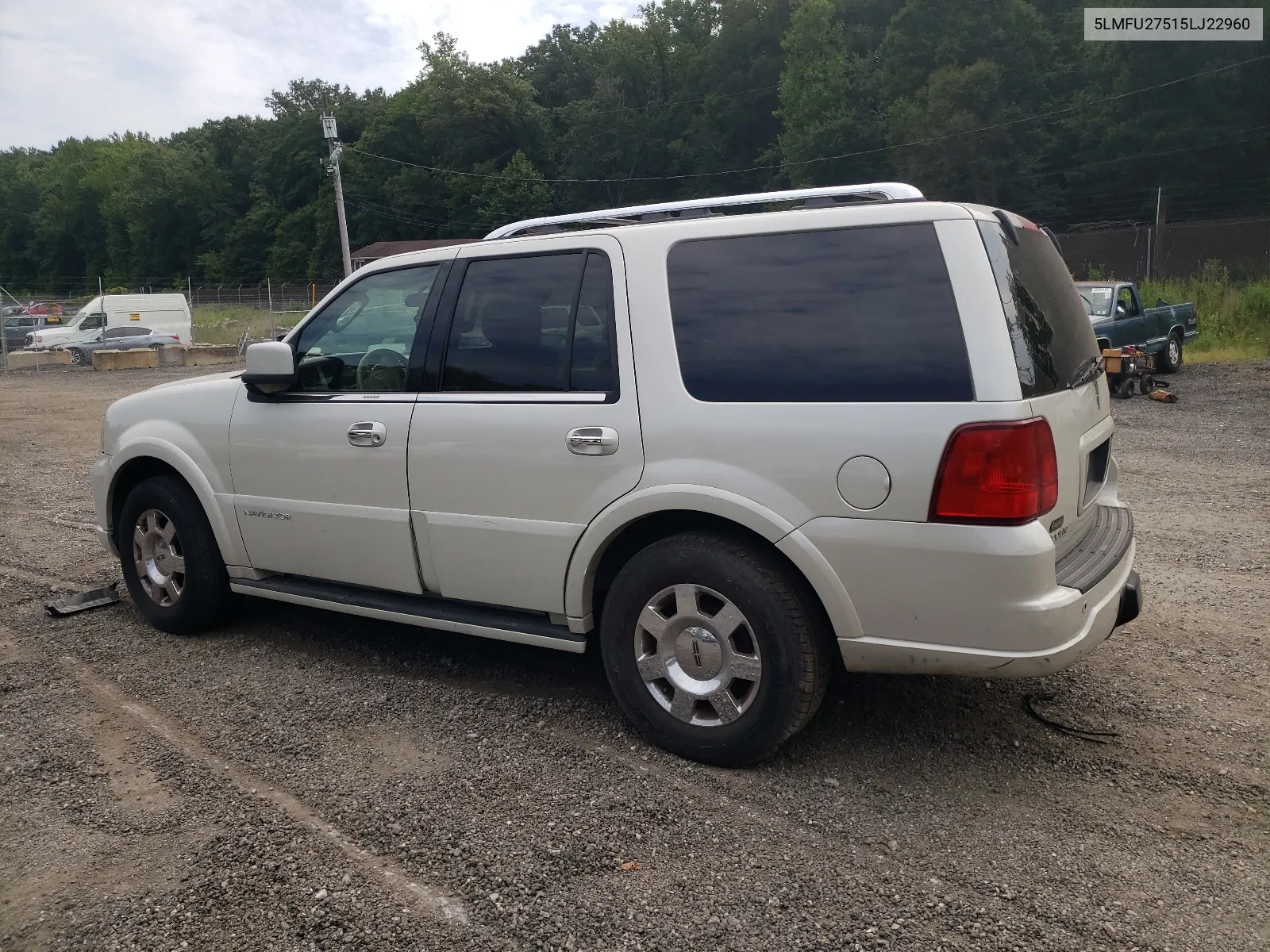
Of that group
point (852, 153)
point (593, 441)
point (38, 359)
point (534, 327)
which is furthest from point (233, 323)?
point (593, 441)

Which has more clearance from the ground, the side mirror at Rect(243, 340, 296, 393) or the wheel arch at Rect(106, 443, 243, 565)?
the side mirror at Rect(243, 340, 296, 393)

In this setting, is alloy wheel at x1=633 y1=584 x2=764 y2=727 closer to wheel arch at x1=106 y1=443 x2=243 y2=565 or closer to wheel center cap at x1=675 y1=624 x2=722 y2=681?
wheel center cap at x1=675 y1=624 x2=722 y2=681

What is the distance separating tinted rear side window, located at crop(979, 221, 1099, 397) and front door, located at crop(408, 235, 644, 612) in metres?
1.30

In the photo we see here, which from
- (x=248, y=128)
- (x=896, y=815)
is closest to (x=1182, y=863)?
(x=896, y=815)

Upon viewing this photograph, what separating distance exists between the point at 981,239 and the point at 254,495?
135 inches

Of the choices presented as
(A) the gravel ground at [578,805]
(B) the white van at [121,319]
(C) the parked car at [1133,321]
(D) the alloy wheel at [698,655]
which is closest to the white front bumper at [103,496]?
(A) the gravel ground at [578,805]

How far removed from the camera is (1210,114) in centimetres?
4603

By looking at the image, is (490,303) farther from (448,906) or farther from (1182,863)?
(1182,863)

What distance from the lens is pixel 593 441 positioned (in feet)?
12.3

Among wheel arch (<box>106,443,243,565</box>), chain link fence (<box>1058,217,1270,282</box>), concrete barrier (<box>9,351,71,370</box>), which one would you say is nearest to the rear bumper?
wheel arch (<box>106,443,243,565</box>)

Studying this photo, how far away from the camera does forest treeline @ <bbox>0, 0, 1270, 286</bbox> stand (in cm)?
4803

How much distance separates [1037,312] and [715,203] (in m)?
1.29

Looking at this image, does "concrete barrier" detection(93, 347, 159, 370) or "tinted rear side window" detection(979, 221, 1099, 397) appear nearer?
"tinted rear side window" detection(979, 221, 1099, 397)

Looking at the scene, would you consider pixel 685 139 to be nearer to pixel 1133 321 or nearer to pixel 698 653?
pixel 1133 321
